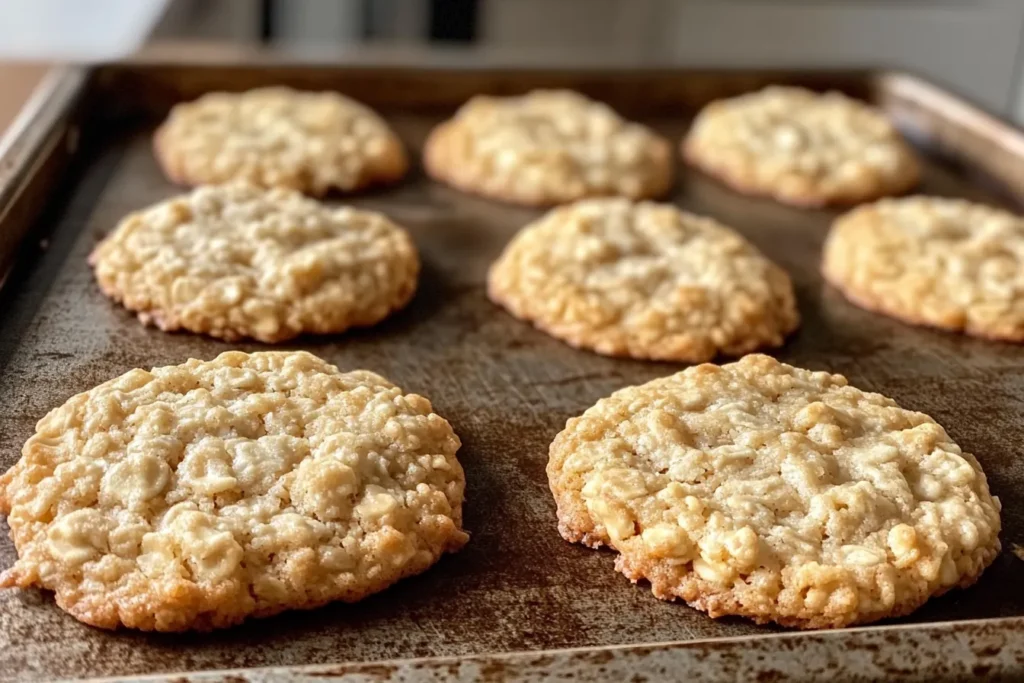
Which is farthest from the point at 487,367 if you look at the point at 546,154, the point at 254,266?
the point at 546,154

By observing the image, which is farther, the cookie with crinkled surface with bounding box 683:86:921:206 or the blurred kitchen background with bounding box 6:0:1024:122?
the blurred kitchen background with bounding box 6:0:1024:122

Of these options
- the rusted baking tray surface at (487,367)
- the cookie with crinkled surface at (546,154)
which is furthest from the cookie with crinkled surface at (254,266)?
the cookie with crinkled surface at (546,154)

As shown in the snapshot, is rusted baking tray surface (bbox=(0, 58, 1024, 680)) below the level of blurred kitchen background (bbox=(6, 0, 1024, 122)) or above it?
above

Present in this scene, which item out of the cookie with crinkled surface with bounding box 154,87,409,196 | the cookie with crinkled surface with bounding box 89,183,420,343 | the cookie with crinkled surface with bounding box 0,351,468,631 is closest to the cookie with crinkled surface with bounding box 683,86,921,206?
the cookie with crinkled surface with bounding box 154,87,409,196

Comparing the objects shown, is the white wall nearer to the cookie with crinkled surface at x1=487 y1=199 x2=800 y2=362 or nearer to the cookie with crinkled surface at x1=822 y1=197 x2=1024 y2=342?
the cookie with crinkled surface at x1=822 y1=197 x2=1024 y2=342

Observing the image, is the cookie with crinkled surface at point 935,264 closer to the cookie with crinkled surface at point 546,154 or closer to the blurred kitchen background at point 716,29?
the cookie with crinkled surface at point 546,154

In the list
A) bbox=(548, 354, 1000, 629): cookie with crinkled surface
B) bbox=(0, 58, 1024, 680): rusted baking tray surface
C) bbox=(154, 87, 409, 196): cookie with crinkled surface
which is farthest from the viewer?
bbox=(154, 87, 409, 196): cookie with crinkled surface

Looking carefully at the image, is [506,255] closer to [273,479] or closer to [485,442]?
[485,442]

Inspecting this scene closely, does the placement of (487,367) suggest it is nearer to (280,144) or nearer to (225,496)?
(225,496)
